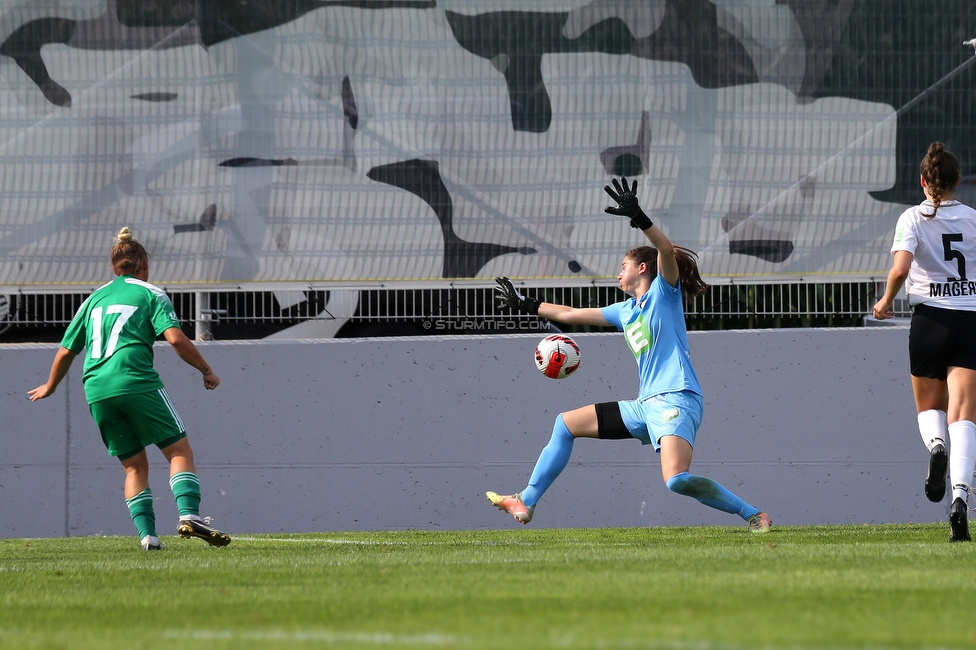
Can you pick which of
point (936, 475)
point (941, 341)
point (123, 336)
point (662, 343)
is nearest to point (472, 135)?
point (662, 343)

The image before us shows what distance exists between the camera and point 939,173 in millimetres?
5500

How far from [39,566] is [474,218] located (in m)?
4.98

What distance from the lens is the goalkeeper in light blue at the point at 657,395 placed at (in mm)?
5984

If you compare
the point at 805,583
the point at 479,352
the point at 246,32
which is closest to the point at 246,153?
the point at 246,32

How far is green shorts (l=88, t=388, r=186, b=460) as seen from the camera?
6305 millimetres

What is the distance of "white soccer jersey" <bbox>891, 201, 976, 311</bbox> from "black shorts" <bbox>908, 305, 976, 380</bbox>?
0.05m

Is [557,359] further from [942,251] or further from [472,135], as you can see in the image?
[472,135]

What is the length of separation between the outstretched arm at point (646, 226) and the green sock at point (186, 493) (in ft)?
8.49

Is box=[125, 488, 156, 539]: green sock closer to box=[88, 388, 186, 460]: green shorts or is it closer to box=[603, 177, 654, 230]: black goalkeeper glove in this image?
box=[88, 388, 186, 460]: green shorts

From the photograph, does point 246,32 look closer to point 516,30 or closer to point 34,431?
point 516,30

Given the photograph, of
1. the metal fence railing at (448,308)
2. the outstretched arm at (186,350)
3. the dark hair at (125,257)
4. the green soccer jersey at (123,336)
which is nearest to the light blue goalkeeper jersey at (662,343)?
the outstretched arm at (186,350)

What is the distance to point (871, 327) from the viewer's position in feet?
29.1

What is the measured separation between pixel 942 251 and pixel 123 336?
164 inches

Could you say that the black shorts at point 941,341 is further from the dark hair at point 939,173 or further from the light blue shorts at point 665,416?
the light blue shorts at point 665,416
